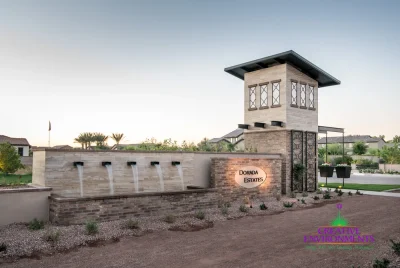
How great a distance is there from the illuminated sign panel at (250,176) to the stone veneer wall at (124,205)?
287 cm

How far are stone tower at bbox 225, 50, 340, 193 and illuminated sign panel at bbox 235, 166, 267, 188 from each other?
8.22 feet

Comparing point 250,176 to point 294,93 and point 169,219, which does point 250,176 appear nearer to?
point 169,219

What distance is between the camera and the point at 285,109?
16.4 m

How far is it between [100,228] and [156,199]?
7.51 feet

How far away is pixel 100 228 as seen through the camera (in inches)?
320

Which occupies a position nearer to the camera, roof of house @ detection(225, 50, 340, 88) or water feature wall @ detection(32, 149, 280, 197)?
water feature wall @ detection(32, 149, 280, 197)

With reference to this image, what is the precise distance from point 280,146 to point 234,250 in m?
11.1

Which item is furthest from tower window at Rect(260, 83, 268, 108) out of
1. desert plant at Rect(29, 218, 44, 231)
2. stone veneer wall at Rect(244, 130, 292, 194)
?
desert plant at Rect(29, 218, 44, 231)

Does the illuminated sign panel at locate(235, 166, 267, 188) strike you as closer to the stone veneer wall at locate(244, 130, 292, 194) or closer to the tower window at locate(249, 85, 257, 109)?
the stone veneer wall at locate(244, 130, 292, 194)

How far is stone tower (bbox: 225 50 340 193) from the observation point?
16.6m

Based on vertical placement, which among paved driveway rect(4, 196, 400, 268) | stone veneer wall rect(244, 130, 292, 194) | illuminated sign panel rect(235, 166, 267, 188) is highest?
stone veneer wall rect(244, 130, 292, 194)

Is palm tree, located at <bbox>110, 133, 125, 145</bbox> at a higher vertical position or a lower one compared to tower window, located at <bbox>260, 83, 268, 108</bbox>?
lower

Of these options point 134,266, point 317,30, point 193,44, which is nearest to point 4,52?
point 193,44

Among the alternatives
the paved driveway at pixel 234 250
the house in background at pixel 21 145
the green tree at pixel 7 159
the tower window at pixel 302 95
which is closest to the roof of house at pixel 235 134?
the house in background at pixel 21 145
